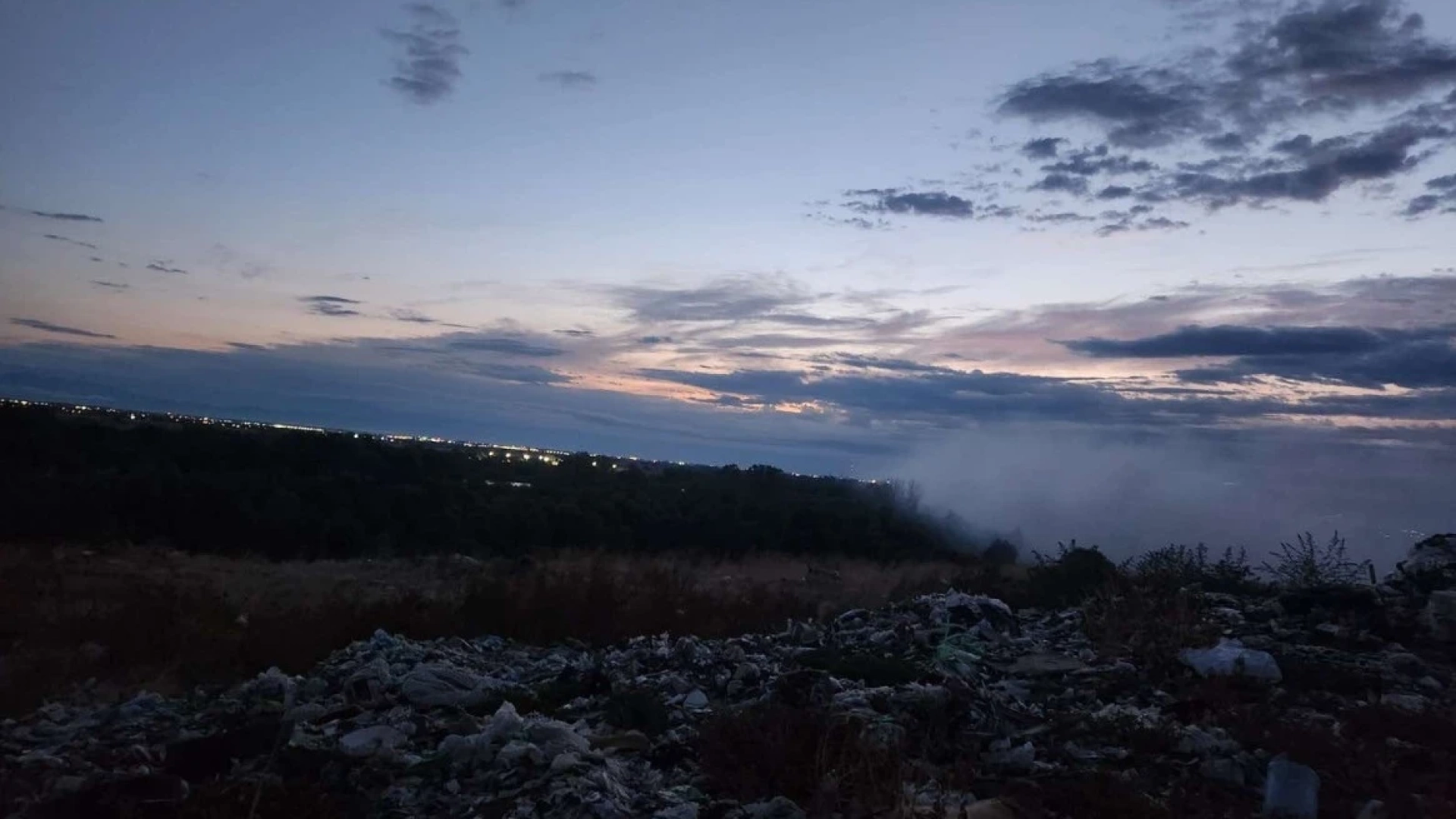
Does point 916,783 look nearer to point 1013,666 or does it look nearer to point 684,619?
point 1013,666

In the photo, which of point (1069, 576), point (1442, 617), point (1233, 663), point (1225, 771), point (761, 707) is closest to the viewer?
point (1225, 771)

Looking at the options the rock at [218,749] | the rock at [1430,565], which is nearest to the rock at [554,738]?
the rock at [218,749]

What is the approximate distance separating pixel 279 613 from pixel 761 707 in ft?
24.4

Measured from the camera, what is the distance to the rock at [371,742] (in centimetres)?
656

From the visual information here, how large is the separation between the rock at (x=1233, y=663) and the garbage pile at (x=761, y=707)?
0.03 metres

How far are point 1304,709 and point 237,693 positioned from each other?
26.6 feet

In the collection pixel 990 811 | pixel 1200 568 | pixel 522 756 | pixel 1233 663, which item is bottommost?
pixel 522 756

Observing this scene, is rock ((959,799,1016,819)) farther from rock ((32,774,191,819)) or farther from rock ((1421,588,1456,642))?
rock ((1421,588,1456,642))

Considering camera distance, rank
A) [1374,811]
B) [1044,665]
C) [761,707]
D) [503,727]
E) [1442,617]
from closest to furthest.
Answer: [1374,811] → [503,727] → [761,707] → [1044,665] → [1442,617]

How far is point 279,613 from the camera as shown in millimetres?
12172

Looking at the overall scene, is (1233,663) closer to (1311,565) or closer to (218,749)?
(1311,565)

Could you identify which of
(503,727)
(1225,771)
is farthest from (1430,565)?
(503,727)

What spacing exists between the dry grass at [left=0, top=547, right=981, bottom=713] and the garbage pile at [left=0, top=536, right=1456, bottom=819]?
0.74 meters

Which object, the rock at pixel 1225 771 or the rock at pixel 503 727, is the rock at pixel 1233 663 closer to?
the rock at pixel 1225 771
